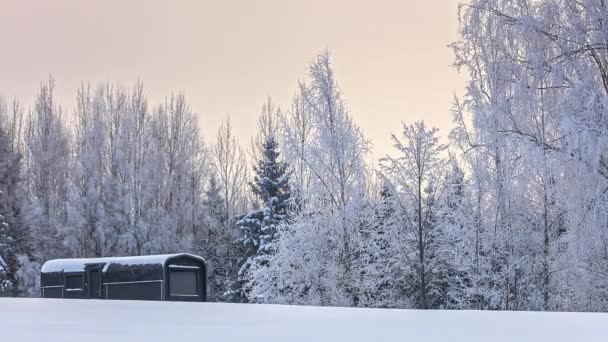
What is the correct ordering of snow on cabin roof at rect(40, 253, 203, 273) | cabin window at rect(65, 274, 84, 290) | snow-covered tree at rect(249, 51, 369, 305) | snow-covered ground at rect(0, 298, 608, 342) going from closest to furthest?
1. snow-covered ground at rect(0, 298, 608, 342)
2. snow on cabin roof at rect(40, 253, 203, 273)
3. cabin window at rect(65, 274, 84, 290)
4. snow-covered tree at rect(249, 51, 369, 305)

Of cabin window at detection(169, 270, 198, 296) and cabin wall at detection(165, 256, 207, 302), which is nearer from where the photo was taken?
cabin wall at detection(165, 256, 207, 302)

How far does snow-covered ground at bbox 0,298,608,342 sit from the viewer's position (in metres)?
0.83

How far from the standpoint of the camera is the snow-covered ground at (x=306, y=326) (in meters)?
0.83

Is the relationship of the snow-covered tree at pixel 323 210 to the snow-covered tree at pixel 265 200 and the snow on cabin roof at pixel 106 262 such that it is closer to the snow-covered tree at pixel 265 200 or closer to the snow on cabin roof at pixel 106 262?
the snow on cabin roof at pixel 106 262

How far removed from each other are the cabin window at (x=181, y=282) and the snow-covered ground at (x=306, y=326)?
46.5ft

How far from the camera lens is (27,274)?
23.8m

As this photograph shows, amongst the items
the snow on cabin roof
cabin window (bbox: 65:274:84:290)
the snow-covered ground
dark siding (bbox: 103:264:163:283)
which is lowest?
cabin window (bbox: 65:274:84:290)

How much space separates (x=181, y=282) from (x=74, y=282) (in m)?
2.89

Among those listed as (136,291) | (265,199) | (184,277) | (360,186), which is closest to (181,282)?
(184,277)

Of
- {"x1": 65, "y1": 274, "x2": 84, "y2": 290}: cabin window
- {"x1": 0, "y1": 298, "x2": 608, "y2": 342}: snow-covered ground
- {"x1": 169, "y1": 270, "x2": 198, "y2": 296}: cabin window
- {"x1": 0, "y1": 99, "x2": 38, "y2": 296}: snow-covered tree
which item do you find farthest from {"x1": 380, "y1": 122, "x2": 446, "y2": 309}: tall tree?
{"x1": 0, "y1": 298, "x2": 608, "y2": 342}: snow-covered ground

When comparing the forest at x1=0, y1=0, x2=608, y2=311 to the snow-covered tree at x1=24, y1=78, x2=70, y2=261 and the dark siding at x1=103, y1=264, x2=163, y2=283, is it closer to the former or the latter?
the snow-covered tree at x1=24, y1=78, x2=70, y2=261

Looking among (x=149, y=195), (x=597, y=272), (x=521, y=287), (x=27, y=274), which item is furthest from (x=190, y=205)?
(x=597, y=272)

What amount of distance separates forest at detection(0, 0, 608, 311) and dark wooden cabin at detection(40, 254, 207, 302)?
251 cm

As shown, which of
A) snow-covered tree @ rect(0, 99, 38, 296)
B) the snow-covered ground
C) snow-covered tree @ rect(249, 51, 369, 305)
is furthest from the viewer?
snow-covered tree @ rect(0, 99, 38, 296)
